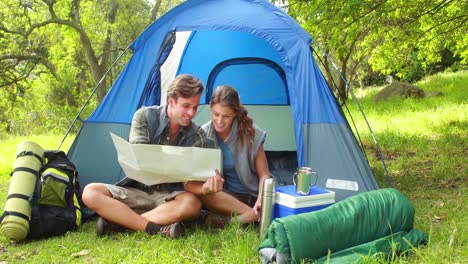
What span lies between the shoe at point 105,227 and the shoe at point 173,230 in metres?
0.31

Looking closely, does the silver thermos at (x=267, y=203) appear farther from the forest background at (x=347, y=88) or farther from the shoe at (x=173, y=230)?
the shoe at (x=173, y=230)

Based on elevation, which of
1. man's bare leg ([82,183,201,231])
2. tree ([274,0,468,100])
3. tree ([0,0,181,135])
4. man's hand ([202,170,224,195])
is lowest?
man's bare leg ([82,183,201,231])

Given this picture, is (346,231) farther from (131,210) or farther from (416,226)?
(131,210)

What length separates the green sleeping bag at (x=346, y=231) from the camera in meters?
1.79

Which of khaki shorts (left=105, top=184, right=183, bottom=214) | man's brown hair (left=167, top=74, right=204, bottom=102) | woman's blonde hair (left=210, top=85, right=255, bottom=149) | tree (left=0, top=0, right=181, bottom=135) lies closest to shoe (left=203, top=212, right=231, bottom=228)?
khaki shorts (left=105, top=184, right=183, bottom=214)

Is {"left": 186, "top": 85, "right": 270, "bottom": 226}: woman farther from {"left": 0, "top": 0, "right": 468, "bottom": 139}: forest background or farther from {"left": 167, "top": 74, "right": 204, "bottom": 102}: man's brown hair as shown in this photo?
{"left": 0, "top": 0, "right": 468, "bottom": 139}: forest background

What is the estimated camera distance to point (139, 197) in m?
2.58

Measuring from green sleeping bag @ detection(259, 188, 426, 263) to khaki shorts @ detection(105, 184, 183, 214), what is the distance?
0.87m

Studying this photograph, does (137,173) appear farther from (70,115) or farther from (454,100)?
(70,115)

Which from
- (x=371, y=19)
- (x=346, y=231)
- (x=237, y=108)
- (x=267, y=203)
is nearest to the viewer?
(x=346, y=231)

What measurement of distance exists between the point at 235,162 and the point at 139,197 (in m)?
0.63

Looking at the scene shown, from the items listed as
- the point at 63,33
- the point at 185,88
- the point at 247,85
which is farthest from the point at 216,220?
the point at 63,33

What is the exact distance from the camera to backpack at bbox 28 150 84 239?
2.46 metres

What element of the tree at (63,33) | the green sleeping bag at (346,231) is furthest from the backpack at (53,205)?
the tree at (63,33)
